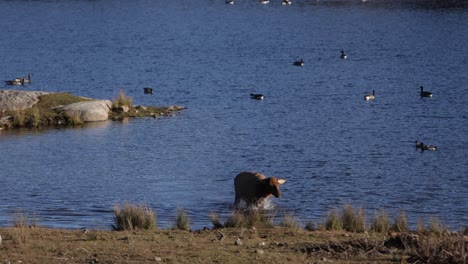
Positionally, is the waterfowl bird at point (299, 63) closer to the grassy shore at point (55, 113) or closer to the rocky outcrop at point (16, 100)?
the grassy shore at point (55, 113)

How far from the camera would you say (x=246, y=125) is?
39219 mm

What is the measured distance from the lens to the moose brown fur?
22.4m

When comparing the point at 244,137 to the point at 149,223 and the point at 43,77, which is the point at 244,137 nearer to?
the point at 149,223

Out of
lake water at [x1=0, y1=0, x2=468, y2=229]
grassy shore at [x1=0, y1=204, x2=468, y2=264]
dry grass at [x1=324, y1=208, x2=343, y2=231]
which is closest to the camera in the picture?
grassy shore at [x1=0, y1=204, x2=468, y2=264]

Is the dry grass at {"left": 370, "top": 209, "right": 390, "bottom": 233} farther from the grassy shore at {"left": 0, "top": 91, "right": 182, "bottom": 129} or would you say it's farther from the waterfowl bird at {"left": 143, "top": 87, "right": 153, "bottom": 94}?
the waterfowl bird at {"left": 143, "top": 87, "right": 153, "bottom": 94}

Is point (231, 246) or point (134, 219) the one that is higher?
point (231, 246)

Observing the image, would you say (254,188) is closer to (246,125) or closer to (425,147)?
(425,147)

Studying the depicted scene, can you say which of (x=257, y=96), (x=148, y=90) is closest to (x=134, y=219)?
(x=257, y=96)

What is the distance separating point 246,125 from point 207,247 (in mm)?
24509

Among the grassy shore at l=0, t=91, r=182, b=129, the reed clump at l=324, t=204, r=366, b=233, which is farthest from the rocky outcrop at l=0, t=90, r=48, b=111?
the reed clump at l=324, t=204, r=366, b=233

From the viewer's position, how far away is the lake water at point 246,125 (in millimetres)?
25703

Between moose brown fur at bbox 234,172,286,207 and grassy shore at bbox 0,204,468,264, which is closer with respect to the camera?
grassy shore at bbox 0,204,468,264

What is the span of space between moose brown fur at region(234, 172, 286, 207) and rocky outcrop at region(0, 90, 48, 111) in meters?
17.2

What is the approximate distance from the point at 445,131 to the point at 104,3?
9832 cm
